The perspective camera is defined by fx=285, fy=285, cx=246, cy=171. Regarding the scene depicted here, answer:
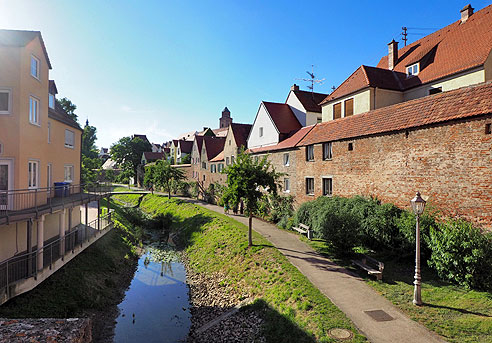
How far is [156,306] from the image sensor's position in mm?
14766

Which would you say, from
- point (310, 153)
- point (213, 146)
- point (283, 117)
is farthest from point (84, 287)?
point (213, 146)

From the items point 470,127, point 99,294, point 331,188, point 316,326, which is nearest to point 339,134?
point 331,188

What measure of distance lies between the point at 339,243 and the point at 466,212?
534 centimetres

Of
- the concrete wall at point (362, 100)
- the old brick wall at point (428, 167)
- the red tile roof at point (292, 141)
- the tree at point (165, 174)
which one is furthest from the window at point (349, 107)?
the tree at point (165, 174)

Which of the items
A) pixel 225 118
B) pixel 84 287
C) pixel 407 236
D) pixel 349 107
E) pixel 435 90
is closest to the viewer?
pixel 407 236

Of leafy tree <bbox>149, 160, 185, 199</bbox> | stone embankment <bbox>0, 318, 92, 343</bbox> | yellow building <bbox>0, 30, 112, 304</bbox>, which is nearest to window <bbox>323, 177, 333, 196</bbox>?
yellow building <bbox>0, 30, 112, 304</bbox>

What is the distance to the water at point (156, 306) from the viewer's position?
12133 mm

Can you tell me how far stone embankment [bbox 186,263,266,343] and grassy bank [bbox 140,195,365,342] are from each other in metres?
0.40

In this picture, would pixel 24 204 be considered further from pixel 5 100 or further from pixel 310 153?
pixel 310 153

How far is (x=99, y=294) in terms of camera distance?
14172 mm

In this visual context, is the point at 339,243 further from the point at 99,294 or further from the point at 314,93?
the point at 314,93

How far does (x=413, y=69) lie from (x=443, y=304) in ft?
61.8

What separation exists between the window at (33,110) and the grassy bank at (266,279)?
39.7 ft

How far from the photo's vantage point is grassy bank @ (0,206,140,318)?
34.9ft
